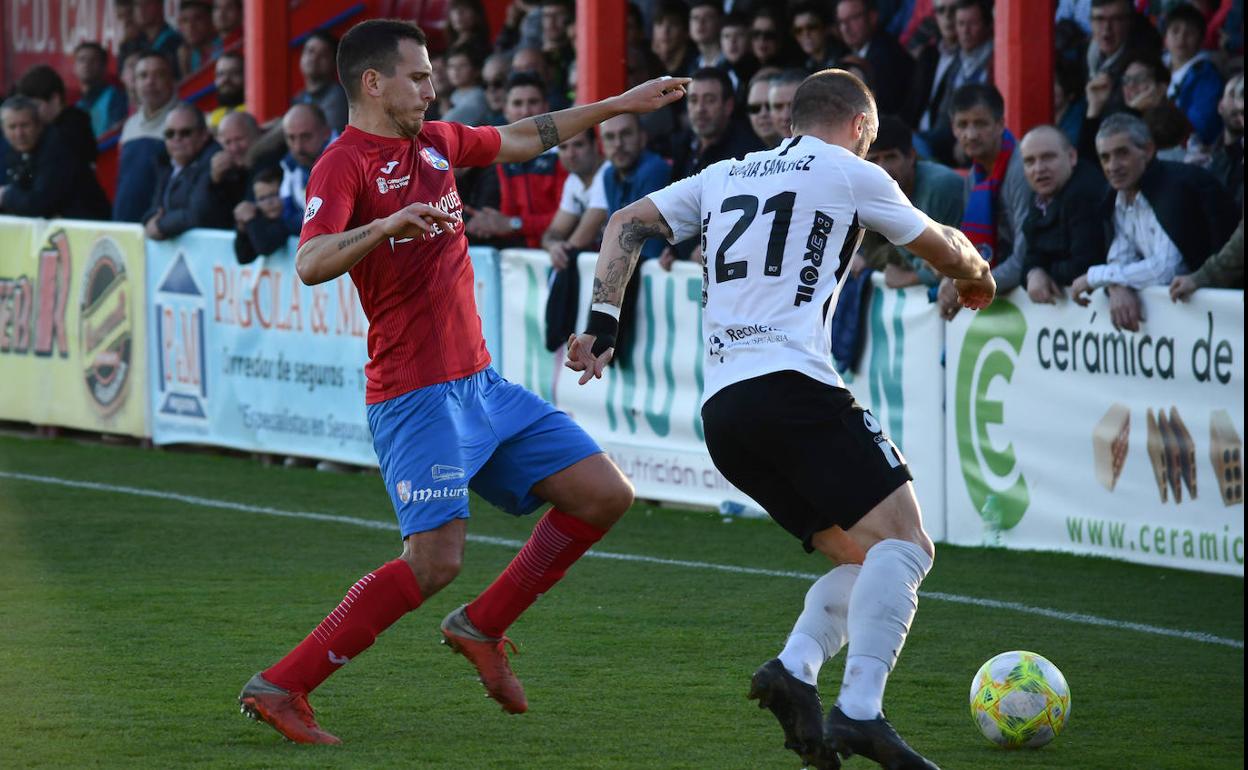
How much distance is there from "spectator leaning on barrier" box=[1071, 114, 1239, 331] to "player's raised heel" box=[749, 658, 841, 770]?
13.6ft

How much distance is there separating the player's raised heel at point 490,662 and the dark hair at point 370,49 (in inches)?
64.7

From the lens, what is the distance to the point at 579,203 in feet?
37.6

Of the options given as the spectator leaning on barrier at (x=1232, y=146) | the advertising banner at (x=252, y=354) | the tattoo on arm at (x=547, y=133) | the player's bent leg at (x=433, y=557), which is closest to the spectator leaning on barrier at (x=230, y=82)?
the advertising banner at (x=252, y=354)

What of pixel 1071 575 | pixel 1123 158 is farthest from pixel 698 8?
pixel 1071 575

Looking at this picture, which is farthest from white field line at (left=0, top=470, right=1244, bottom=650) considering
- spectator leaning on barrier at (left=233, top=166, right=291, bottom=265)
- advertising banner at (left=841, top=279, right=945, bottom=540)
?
spectator leaning on barrier at (left=233, top=166, right=291, bottom=265)

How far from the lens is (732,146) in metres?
11.0

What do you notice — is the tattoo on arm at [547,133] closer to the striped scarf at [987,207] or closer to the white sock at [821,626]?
the white sock at [821,626]

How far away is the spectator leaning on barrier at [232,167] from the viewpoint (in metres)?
13.0

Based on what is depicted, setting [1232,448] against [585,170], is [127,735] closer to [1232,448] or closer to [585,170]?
[1232,448]

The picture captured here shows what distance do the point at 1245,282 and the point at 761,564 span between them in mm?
2463

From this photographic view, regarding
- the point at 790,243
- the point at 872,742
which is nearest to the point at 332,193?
the point at 790,243

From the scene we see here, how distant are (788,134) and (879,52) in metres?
1.60

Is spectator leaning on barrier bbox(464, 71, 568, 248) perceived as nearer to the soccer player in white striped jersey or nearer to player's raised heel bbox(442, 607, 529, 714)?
player's raised heel bbox(442, 607, 529, 714)

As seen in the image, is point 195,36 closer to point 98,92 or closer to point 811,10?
point 98,92
